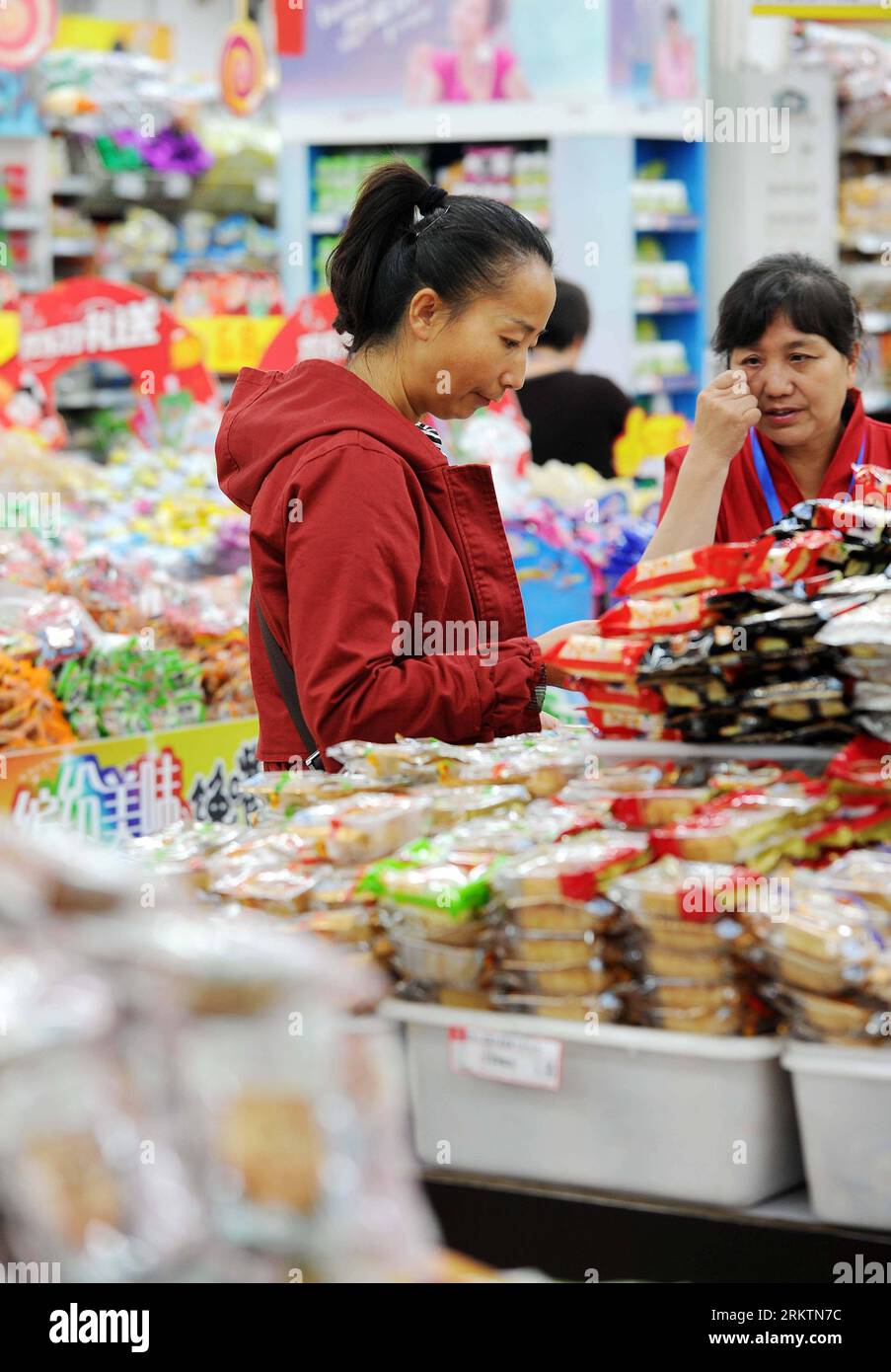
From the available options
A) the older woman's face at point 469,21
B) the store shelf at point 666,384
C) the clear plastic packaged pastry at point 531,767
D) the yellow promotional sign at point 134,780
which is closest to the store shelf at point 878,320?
the store shelf at point 666,384

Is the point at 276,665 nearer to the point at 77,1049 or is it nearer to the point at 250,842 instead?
the point at 250,842

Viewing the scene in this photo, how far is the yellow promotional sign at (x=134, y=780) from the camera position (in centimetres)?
349

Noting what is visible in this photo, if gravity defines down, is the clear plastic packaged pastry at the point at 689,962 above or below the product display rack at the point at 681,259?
below

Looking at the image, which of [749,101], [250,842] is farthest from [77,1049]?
[749,101]

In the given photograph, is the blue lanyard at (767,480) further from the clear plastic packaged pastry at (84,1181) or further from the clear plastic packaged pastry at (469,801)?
the clear plastic packaged pastry at (84,1181)

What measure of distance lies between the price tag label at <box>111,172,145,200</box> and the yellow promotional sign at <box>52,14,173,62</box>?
964mm

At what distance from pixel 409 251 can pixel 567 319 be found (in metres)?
3.16

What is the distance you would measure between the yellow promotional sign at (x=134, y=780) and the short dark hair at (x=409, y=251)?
140 cm

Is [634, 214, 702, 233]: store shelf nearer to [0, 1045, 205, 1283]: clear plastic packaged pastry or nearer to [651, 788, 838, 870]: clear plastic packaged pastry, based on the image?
[651, 788, 838, 870]: clear plastic packaged pastry

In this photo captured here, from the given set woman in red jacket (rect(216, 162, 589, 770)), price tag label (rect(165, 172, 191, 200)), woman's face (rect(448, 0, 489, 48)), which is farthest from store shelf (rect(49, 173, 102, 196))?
woman in red jacket (rect(216, 162, 589, 770))

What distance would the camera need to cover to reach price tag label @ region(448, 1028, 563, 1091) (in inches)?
53.7

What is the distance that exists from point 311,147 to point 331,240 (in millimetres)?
596

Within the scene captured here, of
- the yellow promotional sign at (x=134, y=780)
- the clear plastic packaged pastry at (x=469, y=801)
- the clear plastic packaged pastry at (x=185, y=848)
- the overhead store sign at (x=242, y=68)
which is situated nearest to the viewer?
the clear plastic packaged pastry at (x=185, y=848)

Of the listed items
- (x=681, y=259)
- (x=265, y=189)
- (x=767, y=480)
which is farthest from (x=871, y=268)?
(x=767, y=480)
